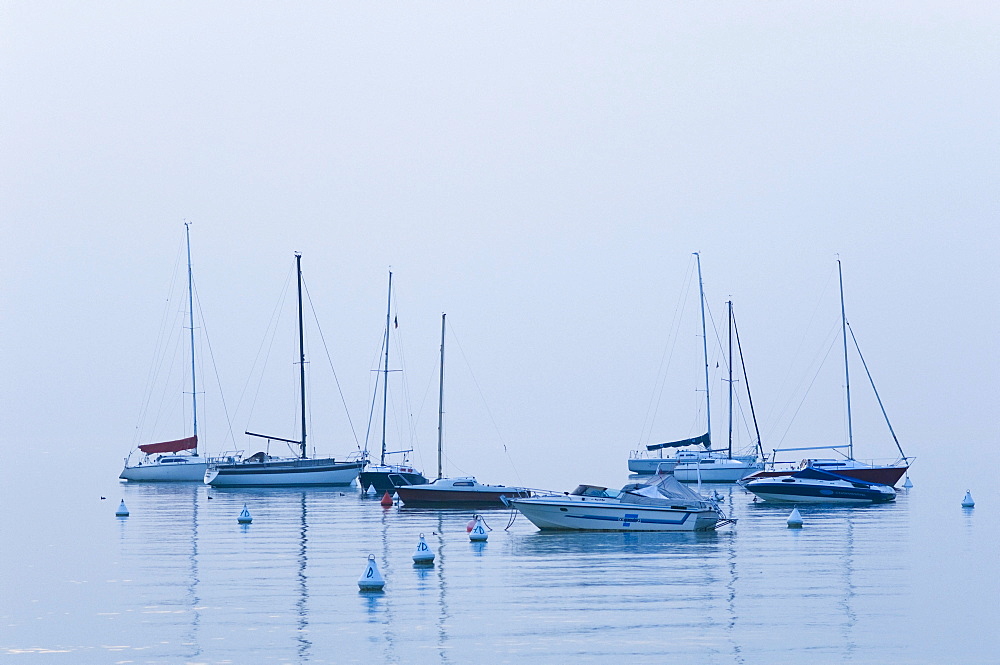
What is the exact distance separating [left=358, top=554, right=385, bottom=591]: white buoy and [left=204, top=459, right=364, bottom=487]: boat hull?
5331 centimetres

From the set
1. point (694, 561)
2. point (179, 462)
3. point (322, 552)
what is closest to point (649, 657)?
point (694, 561)

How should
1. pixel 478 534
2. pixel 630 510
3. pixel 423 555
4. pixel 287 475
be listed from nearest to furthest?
pixel 423 555
pixel 478 534
pixel 630 510
pixel 287 475

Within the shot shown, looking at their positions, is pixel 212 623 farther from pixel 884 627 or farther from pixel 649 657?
pixel 884 627

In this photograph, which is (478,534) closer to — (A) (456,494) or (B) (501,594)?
Result: (B) (501,594)

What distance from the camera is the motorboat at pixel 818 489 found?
218 ft

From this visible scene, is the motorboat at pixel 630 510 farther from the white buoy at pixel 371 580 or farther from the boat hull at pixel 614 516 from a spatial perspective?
the white buoy at pixel 371 580

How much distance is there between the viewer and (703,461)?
3597 inches

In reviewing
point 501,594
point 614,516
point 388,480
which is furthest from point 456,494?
point 501,594

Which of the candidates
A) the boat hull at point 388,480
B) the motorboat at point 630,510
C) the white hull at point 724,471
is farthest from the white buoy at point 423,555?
the white hull at point 724,471

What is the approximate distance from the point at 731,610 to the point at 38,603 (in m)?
17.7

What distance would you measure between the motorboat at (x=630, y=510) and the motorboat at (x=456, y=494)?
13.5 m

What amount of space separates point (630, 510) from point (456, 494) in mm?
17318

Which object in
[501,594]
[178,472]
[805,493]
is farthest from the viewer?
[178,472]

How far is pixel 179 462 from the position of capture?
319ft
